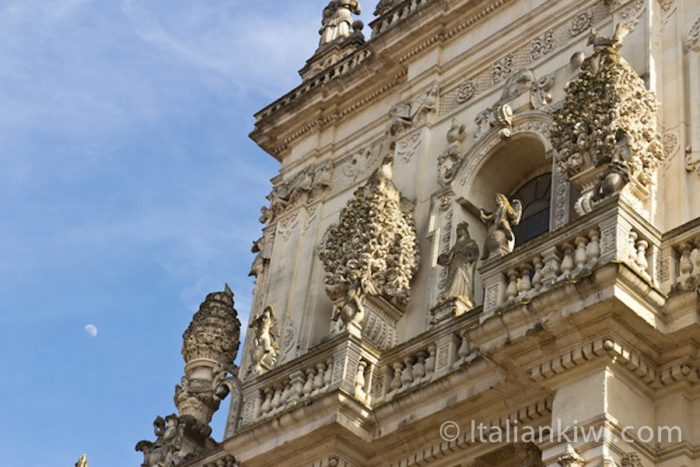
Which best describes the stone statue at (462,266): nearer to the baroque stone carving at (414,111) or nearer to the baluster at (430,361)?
the baluster at (430,361)

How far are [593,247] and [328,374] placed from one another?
10.5 ft

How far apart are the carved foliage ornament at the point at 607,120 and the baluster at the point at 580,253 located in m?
0.99

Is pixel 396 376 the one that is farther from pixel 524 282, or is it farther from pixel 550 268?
pixel 550 268

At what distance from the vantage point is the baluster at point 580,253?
13.0 meters

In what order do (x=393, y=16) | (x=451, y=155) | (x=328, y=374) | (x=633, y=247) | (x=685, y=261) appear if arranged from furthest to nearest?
(x=393, y=16)
(x=451, y=155)
(x=328, y=374)
(x=685, y=261)
(x=633, y=247)

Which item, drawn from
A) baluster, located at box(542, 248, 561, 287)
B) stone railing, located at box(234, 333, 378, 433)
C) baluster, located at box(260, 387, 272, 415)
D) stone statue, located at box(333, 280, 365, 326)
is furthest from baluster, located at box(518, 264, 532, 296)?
baluster, located at box(260, 387, 272, 415)

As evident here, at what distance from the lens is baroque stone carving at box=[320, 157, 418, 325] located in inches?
635

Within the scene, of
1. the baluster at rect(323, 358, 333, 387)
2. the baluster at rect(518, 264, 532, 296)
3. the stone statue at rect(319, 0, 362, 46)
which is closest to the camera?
the baluster at rect(518, 264, 532, 296)

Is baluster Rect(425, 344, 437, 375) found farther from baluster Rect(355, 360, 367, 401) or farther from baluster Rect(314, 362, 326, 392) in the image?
baluster Rect(314, 362, 326, 392)

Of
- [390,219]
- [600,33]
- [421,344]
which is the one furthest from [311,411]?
[600,33]

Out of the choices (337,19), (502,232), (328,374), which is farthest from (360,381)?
(337,19)

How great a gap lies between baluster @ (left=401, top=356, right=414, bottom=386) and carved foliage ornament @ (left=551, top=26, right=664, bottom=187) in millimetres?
2288

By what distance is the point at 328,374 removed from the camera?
14961 millimetres

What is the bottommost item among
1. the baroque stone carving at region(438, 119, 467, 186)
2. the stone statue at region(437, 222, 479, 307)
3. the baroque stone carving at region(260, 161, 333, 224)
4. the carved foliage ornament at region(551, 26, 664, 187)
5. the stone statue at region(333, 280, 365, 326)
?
the stone statue at region(333, 280, 365, 326)
